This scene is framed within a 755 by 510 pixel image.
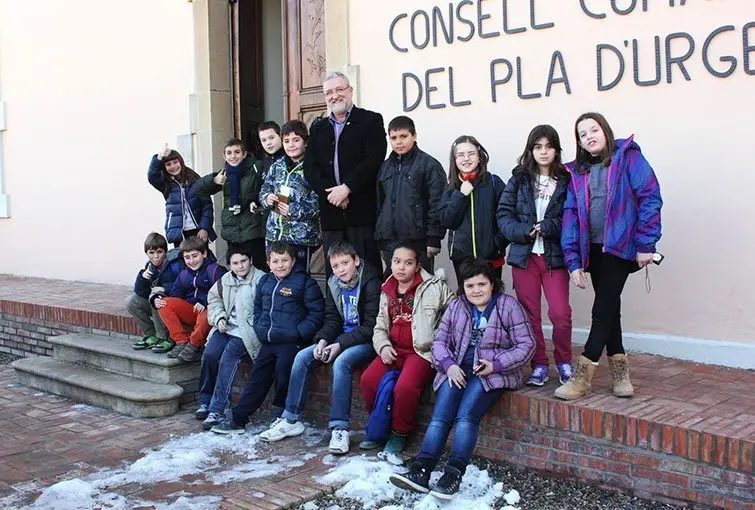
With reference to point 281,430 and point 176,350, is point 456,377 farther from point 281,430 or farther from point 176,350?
point 176,350

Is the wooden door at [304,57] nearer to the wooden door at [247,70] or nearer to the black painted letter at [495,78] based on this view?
the wooden door at [247,70]

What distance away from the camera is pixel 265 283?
214 inches

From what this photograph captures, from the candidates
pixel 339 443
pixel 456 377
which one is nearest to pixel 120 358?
pixel 339 443

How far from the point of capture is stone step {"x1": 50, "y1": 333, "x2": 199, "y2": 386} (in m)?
A: 6.06

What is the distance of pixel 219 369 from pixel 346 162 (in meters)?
1.63

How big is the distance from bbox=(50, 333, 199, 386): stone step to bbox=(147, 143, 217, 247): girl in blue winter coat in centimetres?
103

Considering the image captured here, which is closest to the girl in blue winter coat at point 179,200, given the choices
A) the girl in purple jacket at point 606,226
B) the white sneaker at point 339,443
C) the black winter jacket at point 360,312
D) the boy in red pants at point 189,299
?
the boy in red pants at point 189,299

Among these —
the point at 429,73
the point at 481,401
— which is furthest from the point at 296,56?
the point at 481,401

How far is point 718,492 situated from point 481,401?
1196mm

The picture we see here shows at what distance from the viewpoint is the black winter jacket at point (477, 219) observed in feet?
16.0

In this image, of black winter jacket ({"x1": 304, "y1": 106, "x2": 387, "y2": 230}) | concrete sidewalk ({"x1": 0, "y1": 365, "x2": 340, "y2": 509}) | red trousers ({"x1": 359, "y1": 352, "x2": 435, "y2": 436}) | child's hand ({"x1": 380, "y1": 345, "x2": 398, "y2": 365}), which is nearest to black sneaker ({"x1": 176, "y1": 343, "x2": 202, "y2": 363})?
concrete sidewalk ({"x1": 0, "y1": 365, "x2": 340, "y2": 509})

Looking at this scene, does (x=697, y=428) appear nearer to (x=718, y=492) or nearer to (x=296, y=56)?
(x=718, y=492)

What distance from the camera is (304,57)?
7898mm

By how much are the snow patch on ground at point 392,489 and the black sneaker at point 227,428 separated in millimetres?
1017
